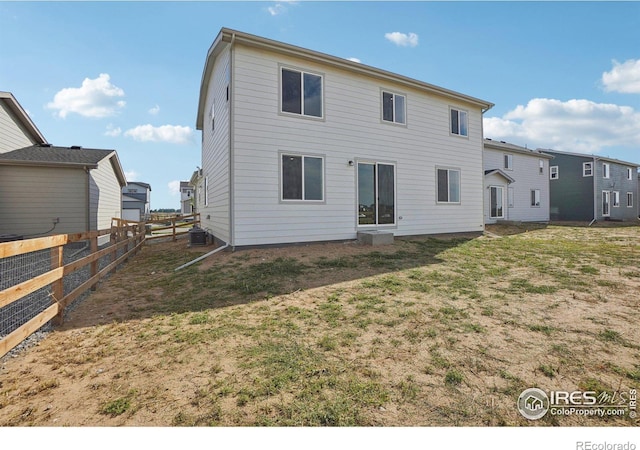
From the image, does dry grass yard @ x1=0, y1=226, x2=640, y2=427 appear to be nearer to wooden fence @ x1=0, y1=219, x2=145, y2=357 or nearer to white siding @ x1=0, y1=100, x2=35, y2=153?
wooden fence @ x1=0, y1=219, x2=145, y2=357

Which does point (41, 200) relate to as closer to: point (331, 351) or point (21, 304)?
point (21, 304)

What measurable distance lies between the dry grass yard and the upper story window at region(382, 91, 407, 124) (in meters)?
6.82

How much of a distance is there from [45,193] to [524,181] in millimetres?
28056

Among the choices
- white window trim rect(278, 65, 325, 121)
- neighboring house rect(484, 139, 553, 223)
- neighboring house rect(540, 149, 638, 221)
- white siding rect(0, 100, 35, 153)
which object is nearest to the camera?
white window trim rect(278, 65, 325, 121)

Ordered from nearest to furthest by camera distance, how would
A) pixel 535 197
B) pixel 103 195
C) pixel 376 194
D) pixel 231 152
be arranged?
pixel 231 152 < pixel 376 194 < pixel 103 195 < pixel 535 197

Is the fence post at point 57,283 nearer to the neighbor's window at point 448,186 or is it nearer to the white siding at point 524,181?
the neighbor's window at point 448,186

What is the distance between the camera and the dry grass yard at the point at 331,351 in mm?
2025

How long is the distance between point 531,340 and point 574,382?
0.74 meters

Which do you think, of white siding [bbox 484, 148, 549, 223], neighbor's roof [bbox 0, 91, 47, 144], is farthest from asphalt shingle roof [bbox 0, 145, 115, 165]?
white siding [bbox 484, 148, 549, 223]

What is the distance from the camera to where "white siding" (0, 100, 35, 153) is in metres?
11.7

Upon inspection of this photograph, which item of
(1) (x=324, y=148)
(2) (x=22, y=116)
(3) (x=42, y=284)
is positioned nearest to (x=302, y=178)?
(1) (x=324, y=148)

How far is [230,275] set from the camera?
5.89 meters

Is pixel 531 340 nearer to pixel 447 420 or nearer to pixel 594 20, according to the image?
pixel 447 420

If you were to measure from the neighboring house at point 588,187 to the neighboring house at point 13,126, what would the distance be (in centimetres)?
3488
